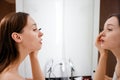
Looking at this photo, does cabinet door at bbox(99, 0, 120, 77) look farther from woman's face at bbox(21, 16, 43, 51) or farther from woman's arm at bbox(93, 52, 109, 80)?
woman's face at bbox(21, 16, 43, 51)

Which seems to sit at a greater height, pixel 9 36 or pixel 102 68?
pixel 9 36

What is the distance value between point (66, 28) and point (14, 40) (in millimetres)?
796

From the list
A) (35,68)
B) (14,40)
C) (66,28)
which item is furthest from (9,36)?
(66,28)

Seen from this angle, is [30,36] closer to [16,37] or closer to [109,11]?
[16,37]

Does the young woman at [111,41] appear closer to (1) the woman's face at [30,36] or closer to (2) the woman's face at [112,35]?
(2) the woman's face at [112,35]

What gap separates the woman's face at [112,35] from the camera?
72cm

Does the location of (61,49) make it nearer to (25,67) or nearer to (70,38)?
(70,38)

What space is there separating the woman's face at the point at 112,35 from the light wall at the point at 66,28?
580 millimetres

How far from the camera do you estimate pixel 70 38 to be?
1.48 metres

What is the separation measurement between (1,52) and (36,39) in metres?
0.17


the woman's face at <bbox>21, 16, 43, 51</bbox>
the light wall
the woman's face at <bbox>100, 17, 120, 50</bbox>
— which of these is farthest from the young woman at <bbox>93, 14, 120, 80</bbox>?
the light wall

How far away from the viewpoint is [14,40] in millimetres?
716

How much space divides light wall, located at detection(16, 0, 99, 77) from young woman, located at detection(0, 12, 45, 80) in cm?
59

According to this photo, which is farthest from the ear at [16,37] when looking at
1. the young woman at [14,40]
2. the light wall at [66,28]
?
the light wall at [66,28]
